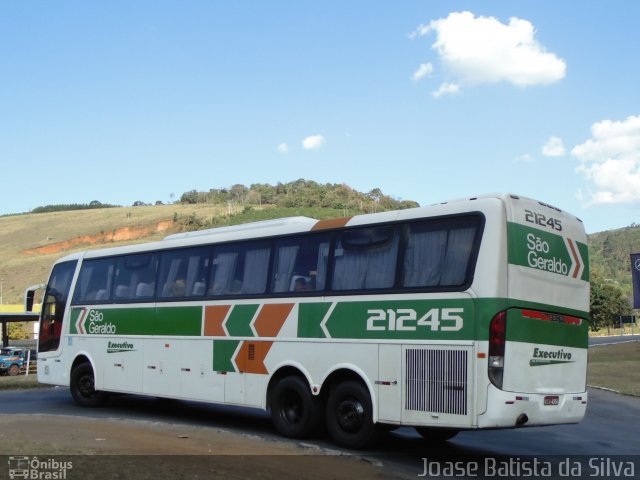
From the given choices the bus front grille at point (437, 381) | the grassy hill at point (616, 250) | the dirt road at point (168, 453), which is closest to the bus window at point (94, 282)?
the dirt road at point (168, 453)

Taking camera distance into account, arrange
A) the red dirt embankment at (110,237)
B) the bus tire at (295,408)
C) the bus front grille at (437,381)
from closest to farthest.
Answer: the bus front grille at (437,381) → the bus tire at (295,408) → the red dirt embankment at (110,237)

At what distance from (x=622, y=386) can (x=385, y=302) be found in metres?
15.7

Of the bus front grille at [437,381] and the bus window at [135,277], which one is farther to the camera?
the bus window at [135,277]

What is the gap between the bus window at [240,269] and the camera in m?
13.0

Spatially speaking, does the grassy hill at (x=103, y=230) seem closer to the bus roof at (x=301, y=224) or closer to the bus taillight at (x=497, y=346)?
the bus roof at (x=301, y=224)

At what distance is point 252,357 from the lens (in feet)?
42.3

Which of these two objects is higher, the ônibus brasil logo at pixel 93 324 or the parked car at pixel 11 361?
the ônibus brasil logo at pixel 93 324

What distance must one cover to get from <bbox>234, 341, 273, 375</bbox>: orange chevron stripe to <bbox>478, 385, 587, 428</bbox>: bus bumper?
4220 mm

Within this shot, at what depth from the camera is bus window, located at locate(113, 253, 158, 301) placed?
15.4 metres

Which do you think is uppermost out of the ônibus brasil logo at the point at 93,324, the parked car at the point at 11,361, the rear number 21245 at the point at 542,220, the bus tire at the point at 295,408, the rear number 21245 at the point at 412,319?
the rear number 21245 at the point at 542,220

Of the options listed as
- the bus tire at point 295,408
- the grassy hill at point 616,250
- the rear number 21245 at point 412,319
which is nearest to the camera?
the rear number 21245 at point 412,319

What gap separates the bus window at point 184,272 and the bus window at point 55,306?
11.9 feet

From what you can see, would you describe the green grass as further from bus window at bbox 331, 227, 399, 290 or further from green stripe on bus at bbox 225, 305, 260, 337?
bus window at bbox 331, 227, 399, 290

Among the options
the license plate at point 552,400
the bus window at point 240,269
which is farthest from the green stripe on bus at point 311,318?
the license plate at point 552,400
